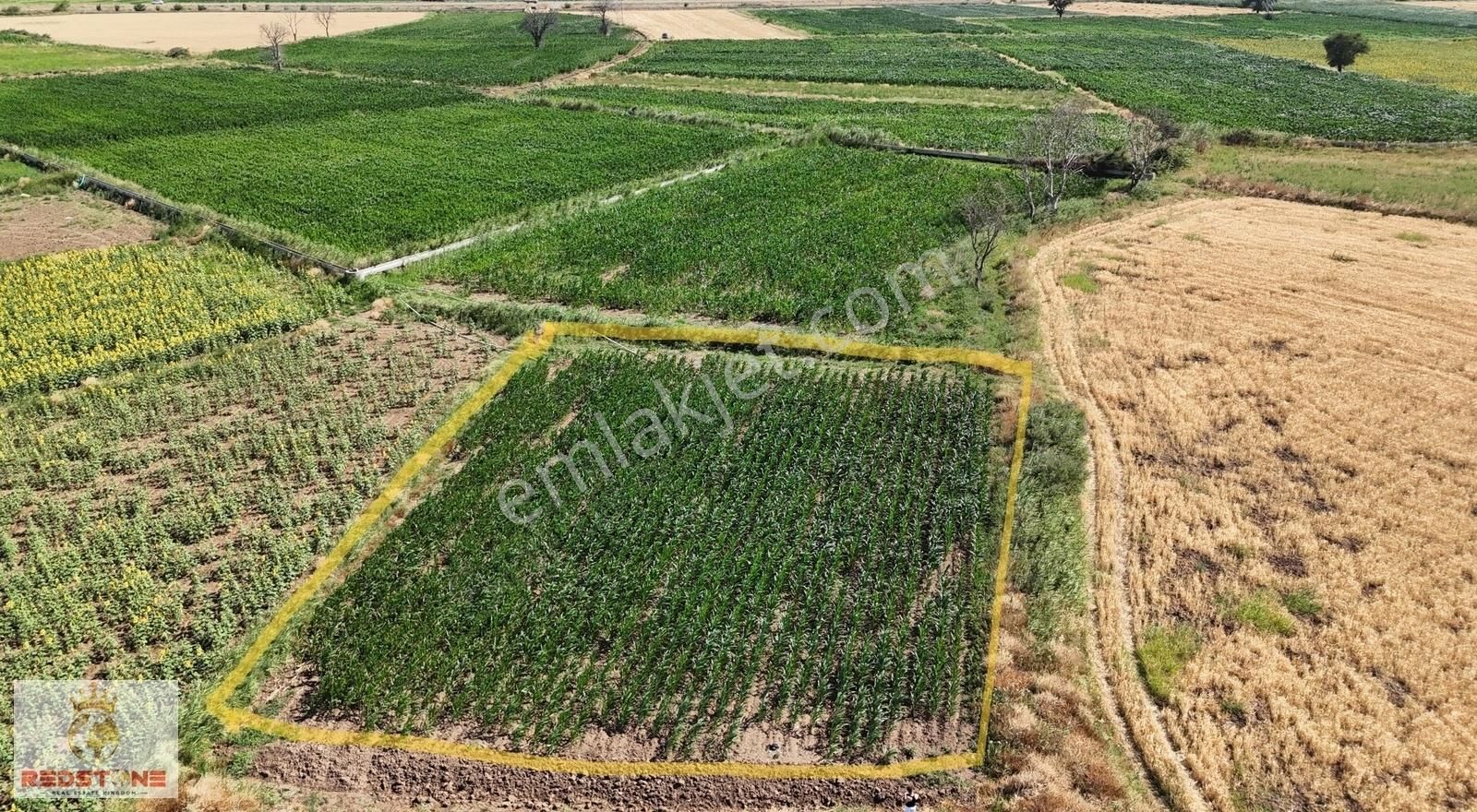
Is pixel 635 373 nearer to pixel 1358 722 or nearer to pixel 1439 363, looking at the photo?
pixel 1358 722

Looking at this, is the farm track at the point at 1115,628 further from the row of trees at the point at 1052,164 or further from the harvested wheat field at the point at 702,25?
the harvested wheat field at the point at 702,25

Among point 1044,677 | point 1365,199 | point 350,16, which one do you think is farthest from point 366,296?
point 350,16

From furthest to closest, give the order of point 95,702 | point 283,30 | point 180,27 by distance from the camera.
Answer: point 180,27, point 283,30, point 95,702

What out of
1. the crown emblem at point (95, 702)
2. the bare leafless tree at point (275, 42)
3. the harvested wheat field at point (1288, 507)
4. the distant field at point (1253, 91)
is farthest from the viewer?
the bare leafless tree at point (275, 42)

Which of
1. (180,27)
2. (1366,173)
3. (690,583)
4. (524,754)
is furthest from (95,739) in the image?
(180,27)

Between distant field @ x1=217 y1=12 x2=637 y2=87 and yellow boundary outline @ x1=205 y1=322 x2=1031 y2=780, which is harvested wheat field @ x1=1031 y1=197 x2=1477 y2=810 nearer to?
yellow boundary outline @ x1=205 y1=322 x2=1031 y2=780

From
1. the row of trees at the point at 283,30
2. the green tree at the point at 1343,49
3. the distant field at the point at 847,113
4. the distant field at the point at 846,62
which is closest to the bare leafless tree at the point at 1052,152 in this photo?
the distant field at the point at 847,113

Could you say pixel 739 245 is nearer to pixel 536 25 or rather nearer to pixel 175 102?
pixel 175 102
